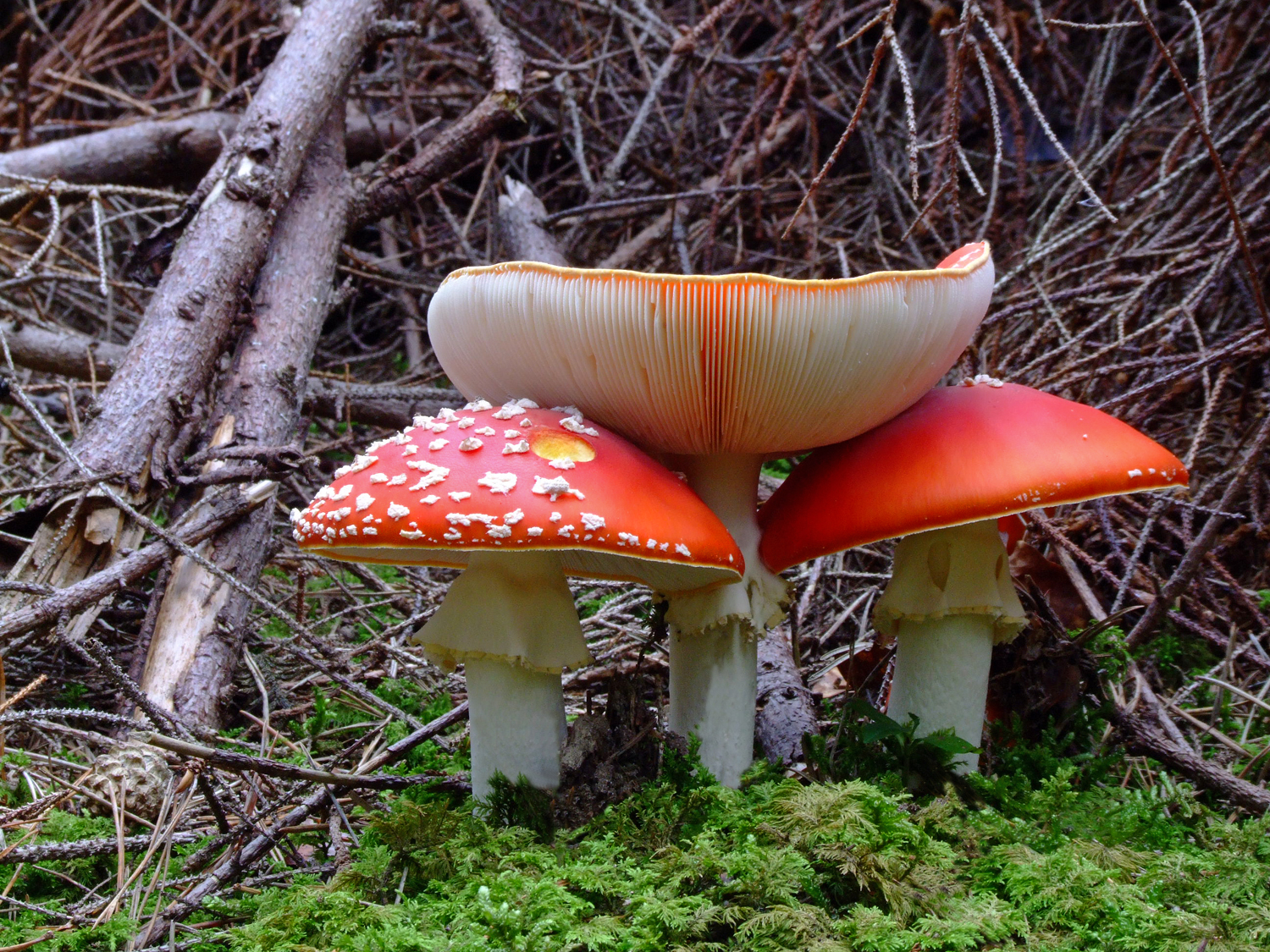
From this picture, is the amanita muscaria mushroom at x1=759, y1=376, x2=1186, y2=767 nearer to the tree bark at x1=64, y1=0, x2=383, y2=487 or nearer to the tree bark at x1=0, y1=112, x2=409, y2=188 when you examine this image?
the tree bark at x1=64, y1=0, x2=383, y2=487

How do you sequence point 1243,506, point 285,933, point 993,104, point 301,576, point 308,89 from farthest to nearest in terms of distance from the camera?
point 308,89 → point 1243,506 → point 301,576 → point 993,104 → point 285,933

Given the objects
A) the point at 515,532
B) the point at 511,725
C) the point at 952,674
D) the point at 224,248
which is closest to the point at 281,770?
the point at 511,725

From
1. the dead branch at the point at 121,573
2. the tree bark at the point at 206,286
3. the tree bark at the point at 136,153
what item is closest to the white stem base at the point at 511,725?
the dead branch at the point at 121,573

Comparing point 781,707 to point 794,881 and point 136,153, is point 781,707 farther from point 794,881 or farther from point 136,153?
point 136,153

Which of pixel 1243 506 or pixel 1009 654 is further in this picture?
pixel 1243 506

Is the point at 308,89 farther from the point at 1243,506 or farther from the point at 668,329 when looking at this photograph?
the point at 1243,506

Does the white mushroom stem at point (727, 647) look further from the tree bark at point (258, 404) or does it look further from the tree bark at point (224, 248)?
the tree bark at point (224, 248)

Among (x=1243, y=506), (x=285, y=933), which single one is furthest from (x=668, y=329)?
(x=1243, y=506)
